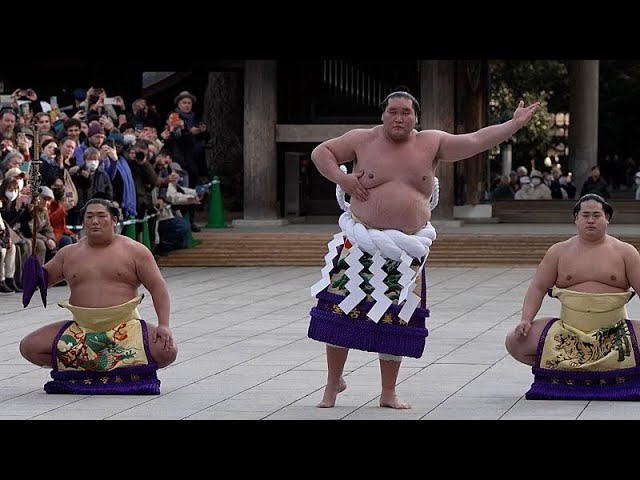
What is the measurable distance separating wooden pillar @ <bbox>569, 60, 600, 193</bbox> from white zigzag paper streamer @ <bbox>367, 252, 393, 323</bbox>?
1919 cm

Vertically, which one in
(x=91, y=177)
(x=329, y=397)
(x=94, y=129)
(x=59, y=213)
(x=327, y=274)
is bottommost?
(x=329, y=397)

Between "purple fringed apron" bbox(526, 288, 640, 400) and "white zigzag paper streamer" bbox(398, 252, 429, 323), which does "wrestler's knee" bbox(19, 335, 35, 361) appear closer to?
"white zigzag paper streamer" bbox(398, 252, 429, 323)

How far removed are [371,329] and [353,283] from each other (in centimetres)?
21

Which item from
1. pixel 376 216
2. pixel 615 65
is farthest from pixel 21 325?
pixel 615 65

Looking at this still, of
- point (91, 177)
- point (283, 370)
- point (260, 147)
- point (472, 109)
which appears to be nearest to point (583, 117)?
point (472, 109)

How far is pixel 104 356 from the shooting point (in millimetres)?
6855

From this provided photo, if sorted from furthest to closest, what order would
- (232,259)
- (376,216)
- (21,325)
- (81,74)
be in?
1. (81,74)
2. (232,259)
3. (21,325)
4. (376,216)

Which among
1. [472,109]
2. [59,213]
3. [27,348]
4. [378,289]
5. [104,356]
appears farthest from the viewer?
[472,109]

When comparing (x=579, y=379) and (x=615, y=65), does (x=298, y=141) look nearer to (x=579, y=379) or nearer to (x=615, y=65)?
A: (x=579, y=379)

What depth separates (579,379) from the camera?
6.71 m

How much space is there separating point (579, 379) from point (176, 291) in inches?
258

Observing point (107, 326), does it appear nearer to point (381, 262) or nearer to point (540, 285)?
point (381, 262)

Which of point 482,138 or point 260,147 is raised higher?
point 482,138

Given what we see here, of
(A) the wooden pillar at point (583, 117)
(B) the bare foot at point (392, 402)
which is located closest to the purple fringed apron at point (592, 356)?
(B) the bare foot at point (392, 402)
